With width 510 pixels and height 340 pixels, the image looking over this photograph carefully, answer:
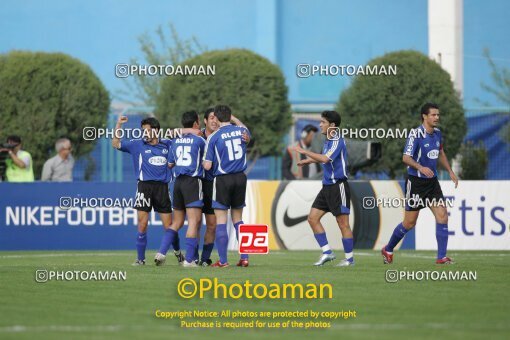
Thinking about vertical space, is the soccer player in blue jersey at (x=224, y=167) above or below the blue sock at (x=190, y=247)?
above

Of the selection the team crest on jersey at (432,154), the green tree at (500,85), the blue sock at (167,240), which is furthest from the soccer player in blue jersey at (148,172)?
the green tree at (500,85)

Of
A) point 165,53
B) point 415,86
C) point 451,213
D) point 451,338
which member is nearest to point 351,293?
point 451,338

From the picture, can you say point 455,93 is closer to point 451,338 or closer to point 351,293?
point 351,293

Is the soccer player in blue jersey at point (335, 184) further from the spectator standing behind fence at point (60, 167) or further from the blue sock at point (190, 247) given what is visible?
the spectator standing behind fence at point (60, 167)

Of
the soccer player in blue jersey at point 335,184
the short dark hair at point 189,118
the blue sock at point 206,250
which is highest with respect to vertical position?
the short dark hair at point 189,118

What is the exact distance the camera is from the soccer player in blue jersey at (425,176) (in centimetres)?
1764

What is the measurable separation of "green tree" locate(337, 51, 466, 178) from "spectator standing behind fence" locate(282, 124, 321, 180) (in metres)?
1.57

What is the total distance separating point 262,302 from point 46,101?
52.9 feet

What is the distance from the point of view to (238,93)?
28.3 m

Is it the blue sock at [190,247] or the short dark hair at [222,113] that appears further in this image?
the blue sock at [190,247]

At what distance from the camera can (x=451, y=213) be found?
76.0ft

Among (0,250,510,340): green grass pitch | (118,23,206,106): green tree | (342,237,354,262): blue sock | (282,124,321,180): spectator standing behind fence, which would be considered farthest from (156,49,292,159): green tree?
(342,237,354,262): blue sock

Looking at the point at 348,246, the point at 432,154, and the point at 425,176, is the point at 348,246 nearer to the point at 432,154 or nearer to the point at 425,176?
the point at 425,176

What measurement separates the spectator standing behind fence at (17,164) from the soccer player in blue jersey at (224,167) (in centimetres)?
855
